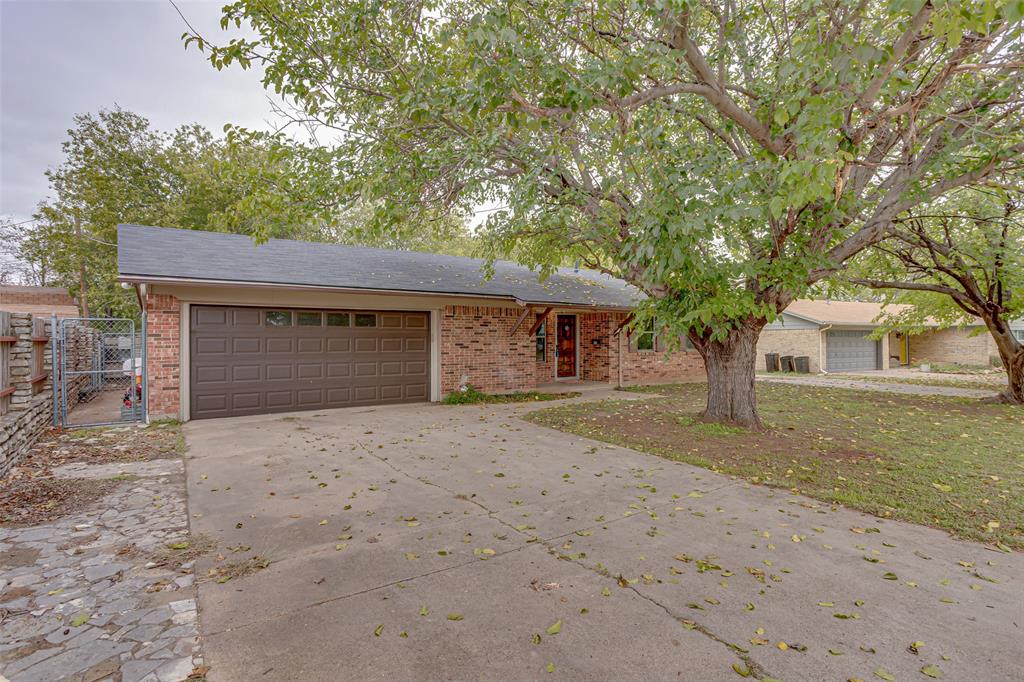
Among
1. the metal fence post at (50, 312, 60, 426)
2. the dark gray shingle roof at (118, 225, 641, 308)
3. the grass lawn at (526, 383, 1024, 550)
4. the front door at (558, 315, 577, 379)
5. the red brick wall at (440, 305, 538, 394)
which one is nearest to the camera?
the grass lawn at (526, 383, 1024, 550)

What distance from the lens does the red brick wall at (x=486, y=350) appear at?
11.4 meters

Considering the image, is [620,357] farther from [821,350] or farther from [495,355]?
[821,350]

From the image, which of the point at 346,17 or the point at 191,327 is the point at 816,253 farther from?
the point at 191,327

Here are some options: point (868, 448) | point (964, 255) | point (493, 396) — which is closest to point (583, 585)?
point (868, 448)

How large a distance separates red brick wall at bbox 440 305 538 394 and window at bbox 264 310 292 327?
3.20 meters

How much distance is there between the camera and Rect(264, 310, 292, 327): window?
955cm

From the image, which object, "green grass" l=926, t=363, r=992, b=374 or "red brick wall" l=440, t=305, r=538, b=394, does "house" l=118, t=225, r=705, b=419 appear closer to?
"red brick wall" l=440, t=305, r=538, b=394

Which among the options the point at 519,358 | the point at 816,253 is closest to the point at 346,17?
the point at 816,253

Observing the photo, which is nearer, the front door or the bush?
the bush

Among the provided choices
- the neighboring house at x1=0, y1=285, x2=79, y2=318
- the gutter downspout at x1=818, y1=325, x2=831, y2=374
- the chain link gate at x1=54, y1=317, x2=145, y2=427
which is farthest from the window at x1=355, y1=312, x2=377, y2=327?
the neighboring house at x1=0, y1=285, x2=79, y2=318

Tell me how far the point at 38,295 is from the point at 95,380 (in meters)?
17.0

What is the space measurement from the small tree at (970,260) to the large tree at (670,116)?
10.4 feet

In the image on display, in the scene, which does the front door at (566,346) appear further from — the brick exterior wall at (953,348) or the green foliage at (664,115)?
the brick exterior wall at (953,348)

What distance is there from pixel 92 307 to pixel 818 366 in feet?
108
